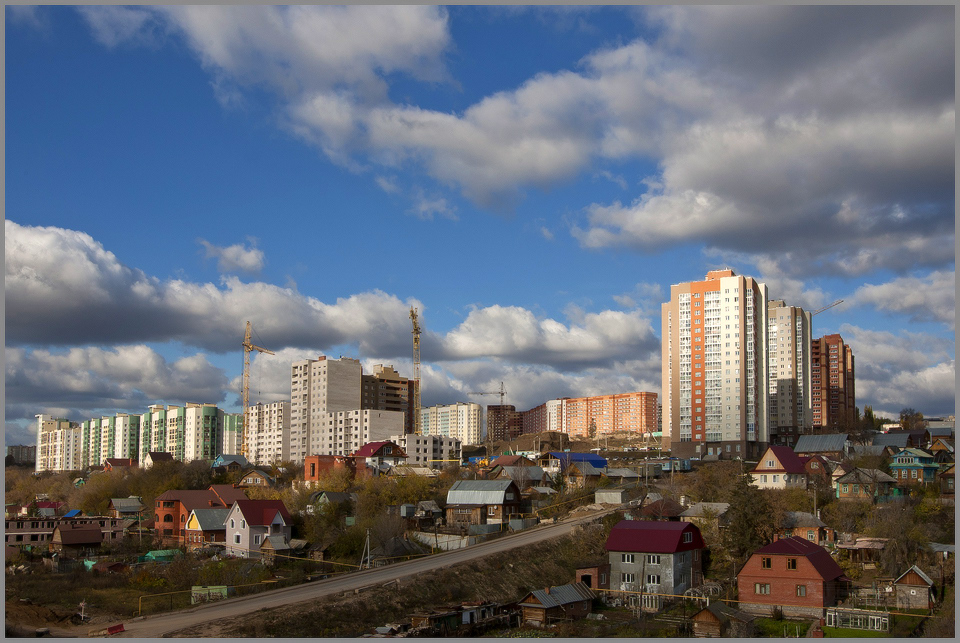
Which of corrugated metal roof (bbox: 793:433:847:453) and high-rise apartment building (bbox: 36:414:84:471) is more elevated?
corrugated metal roof (bbox: 793:433:847:453)

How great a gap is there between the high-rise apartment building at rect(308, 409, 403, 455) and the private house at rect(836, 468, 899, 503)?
7149 centimetres

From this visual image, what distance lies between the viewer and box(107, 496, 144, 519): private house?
64.9m

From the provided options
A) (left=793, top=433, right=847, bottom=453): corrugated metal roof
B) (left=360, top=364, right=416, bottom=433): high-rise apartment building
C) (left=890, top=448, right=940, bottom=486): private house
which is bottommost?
(left=890, top=448, right=940, bottom=486): private house

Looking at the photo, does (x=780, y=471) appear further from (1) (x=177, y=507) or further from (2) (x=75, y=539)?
(2) (x=75, y=539)

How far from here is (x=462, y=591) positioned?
38062 millimetres

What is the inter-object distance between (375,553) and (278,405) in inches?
3641

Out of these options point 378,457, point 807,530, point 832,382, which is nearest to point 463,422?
point 832,382

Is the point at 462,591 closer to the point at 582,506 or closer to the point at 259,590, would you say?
the point at 259,590

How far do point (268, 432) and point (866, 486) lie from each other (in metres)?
105

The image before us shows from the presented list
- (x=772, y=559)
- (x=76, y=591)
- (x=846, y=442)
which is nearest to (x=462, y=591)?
(x=772, y=559)

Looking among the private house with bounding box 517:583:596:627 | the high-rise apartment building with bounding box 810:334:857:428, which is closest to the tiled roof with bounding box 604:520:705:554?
the private house with bounding box 517:583:596:627

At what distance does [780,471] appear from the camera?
57.8 m

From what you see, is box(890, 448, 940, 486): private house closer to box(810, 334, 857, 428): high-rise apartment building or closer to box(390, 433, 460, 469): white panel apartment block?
box(390, 433, 460, 469): white panel apartment block

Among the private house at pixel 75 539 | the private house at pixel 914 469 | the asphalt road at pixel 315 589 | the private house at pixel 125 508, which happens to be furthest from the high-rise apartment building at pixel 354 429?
the private house at pixel 914 469
